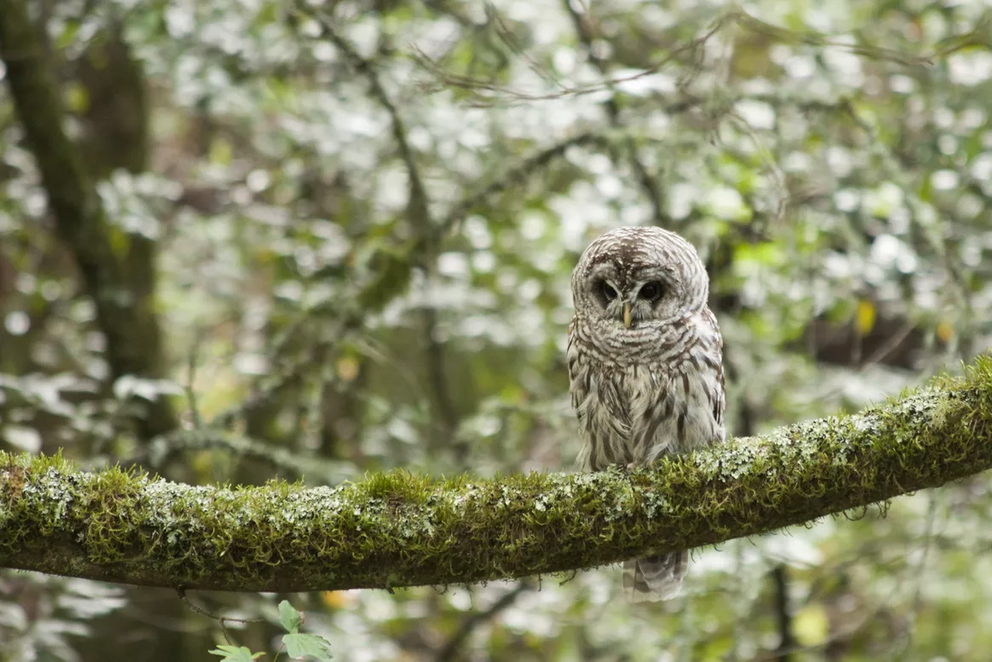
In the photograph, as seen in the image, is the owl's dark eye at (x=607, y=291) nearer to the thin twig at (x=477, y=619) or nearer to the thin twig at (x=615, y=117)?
the thin twig at (x=615, y=117)

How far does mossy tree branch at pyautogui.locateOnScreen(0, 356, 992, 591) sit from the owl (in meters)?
0.76

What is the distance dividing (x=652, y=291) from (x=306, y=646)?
1.73 m

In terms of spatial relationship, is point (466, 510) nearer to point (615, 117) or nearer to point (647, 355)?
point (647, 355)

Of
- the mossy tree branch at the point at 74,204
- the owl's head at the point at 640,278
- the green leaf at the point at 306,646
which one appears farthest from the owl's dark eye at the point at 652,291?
the mossy tree branch at the point at 74,204

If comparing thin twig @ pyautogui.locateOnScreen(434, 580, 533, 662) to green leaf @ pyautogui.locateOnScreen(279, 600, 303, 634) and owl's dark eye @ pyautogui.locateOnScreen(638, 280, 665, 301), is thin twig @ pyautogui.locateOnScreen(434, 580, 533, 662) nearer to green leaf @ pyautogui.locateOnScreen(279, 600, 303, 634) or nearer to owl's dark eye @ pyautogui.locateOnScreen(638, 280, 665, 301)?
owl's dark eye @ pyautogui.locateOnScreen(638, 280, 665, 301)

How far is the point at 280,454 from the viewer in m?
3.94

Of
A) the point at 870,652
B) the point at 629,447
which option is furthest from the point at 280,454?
the point at 870,652

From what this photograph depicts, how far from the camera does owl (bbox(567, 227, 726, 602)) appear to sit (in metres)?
3.24

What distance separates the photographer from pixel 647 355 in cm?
328

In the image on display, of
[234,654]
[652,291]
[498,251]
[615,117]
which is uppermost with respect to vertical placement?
[615,117]

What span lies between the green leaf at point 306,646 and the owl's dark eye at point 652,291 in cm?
164

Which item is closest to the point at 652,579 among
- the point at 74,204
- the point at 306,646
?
the point at 306,646

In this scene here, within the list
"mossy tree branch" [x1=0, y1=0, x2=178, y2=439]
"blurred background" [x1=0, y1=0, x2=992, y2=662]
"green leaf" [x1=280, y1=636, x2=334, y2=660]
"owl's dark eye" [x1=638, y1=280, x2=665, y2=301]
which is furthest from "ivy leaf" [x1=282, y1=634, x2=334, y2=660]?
"mossy tree branch" [x1=0, y1=0, x2=178, y2=439]

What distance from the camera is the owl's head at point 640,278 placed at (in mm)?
3248
